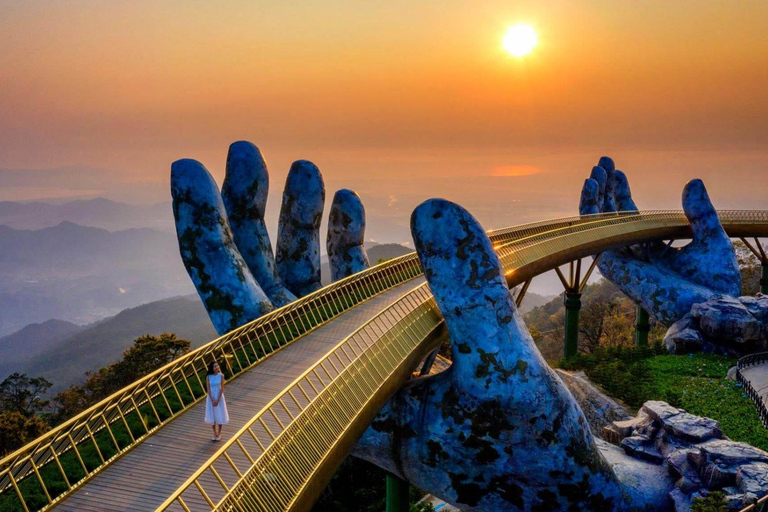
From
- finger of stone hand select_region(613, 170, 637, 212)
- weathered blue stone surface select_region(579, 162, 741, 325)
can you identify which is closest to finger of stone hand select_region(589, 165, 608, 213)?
weathered blue stone surface select_region(579, 162, 741, 325)

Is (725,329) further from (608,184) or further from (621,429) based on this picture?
(608,184)

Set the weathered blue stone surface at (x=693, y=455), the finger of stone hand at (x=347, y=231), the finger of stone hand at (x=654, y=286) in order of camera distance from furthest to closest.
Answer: the finger of stone hand at (x=654, y=286) → the finger of stone hand at (x=347, y=231) → the weathered blue stone surface at (x=693, y=455)

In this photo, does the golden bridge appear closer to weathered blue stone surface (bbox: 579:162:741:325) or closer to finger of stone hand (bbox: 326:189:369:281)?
finger of stone hand (bbox: 326:189:369:281)

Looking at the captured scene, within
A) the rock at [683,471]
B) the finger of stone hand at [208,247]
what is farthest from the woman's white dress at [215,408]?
the rock at [683,471]

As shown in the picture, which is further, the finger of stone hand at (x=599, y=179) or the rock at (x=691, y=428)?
the finger of stone hand at (x=599, y=179)

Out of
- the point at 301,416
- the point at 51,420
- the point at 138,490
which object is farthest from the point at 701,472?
the point at 51,420

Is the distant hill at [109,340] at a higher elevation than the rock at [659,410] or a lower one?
lower

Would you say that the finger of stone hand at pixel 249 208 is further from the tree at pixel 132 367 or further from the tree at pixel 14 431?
the tree at pixel 132 367
